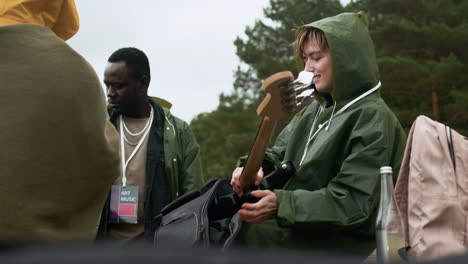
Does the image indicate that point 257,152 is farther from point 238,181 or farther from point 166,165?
point 166,165

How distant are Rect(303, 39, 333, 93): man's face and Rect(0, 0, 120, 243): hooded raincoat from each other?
1.14 m

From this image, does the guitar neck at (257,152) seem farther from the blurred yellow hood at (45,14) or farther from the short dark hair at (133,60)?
the short dark hair at (133,60)

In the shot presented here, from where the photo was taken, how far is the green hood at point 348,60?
2902 mm

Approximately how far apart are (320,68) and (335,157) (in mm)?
446

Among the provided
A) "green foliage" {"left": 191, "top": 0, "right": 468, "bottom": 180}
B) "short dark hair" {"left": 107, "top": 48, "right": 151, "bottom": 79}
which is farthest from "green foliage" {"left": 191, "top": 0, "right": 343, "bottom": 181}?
"short dark hair" {"left": 107, "top": 48, "right": 151, "bottom": 79}

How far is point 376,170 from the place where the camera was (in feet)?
8.78

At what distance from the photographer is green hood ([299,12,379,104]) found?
290 centimetres

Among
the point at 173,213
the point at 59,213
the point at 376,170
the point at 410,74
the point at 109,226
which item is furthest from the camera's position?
the point at 410,74

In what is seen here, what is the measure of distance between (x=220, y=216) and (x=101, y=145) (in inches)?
32.3

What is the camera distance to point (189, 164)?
4367 millimetres

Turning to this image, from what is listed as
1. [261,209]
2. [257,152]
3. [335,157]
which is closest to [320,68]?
[335,157]

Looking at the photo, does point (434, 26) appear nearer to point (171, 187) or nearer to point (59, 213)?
point (171, 187)

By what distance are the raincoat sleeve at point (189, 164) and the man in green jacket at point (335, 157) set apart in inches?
48.5

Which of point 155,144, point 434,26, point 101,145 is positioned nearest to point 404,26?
point 434,26
